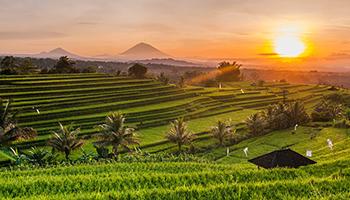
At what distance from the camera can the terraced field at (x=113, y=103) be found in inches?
1982

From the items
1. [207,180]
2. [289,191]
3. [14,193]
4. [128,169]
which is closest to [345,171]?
[289,191]

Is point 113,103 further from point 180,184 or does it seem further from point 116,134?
point 180,184

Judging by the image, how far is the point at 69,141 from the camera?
34.8 metres

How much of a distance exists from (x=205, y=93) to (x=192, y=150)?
3995cm

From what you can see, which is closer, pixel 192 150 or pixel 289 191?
pixel 289 191

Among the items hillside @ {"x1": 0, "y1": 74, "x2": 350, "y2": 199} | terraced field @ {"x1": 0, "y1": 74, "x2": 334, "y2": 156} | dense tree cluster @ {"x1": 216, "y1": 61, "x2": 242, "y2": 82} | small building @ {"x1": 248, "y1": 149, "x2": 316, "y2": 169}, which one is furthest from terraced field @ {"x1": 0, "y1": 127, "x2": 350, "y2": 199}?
dense tree cluster @ {"x1": 216, "y1": 61, "x2": 242, "y2": 82}

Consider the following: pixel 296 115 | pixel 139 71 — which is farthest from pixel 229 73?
pixel 296 115

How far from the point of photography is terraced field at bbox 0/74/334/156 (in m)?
50.4

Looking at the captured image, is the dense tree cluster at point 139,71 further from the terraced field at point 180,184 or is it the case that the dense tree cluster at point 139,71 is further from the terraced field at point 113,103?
the terraced field at point 180,184

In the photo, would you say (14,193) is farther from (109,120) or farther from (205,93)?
(205,93)

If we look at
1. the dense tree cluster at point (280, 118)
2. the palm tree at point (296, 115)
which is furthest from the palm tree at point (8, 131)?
the palm tree at point (296, 115)

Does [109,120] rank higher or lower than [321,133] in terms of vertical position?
higher

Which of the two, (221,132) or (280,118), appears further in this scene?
(280,118)

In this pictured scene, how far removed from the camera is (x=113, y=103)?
61.3 metres
